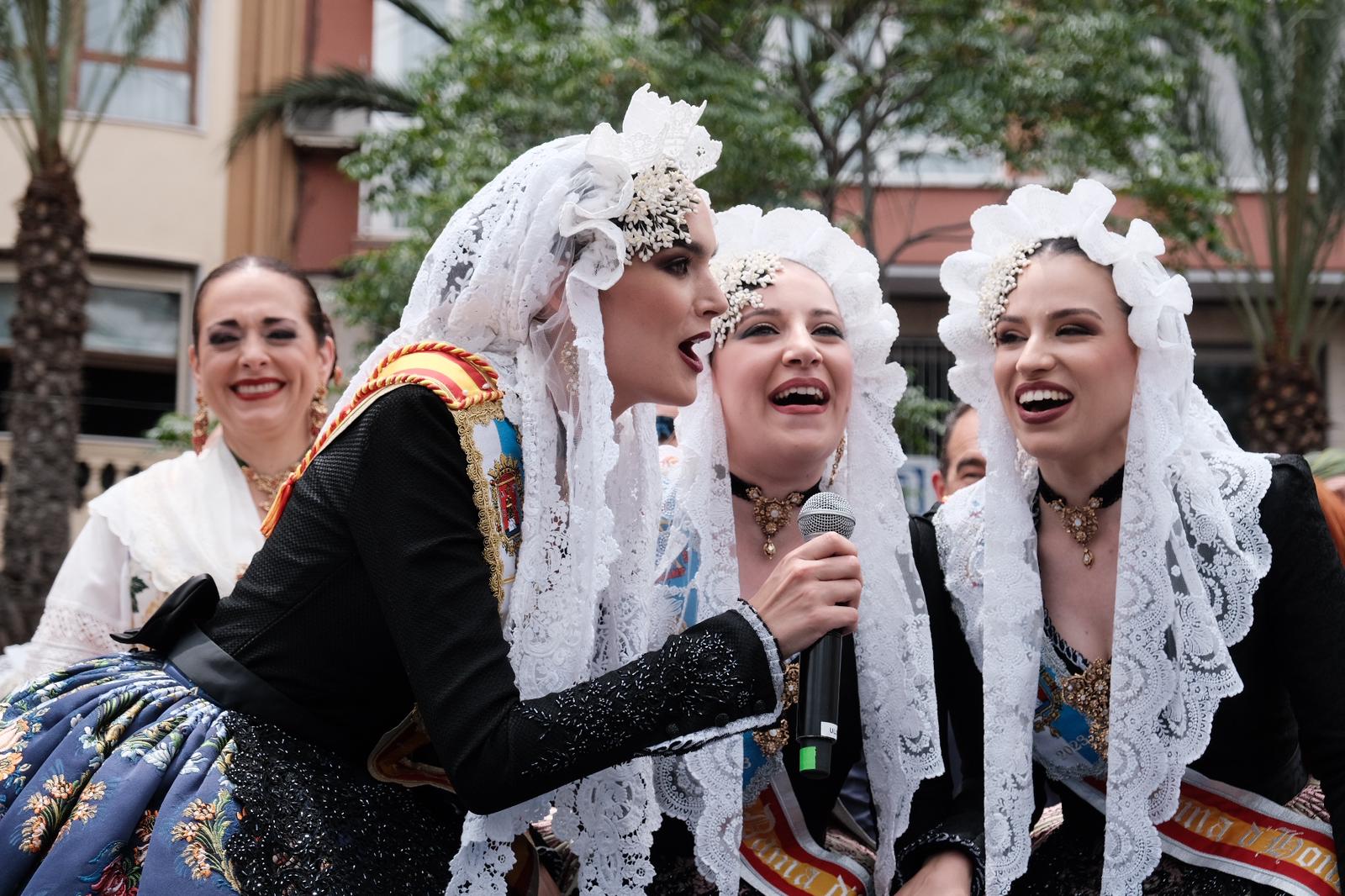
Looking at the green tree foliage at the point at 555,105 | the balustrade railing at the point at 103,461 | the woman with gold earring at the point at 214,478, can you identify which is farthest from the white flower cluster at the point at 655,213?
the balustrade railing at the point at 103,461

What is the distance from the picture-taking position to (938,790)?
11.2 feet

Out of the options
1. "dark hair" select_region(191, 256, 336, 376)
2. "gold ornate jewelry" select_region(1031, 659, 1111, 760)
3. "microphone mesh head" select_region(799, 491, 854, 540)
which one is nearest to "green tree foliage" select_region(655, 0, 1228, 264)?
"dark hair" select_region(191, 256, 336, 376)

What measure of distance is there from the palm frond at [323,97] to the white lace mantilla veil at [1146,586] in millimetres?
11054

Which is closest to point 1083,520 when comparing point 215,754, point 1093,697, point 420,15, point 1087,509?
point 1087,509

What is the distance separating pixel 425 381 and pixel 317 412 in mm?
2076

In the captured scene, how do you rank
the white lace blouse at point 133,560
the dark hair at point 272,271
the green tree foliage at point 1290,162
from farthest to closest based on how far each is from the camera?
the green tree foliage at point 1290,162
the dark hair at point 272,271
the white lace blouse at point 133,560

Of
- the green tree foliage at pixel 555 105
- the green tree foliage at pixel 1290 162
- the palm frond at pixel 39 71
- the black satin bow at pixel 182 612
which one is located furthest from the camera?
the green tree foliage at pixel 555 105

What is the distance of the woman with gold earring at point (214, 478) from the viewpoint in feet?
13.7

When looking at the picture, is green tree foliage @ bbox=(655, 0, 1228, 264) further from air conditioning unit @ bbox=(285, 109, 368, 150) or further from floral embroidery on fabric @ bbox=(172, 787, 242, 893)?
floral embroidery on fabric @ bbox=(172, 787, 242, 893)

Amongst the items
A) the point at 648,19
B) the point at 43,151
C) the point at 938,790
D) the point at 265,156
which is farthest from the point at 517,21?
the point at 938,790

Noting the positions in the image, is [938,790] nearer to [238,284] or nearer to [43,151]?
[238,284]

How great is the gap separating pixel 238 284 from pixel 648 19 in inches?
329

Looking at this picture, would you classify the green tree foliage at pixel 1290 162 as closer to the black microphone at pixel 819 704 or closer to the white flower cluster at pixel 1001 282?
the white flower cluster at pixel 1001 282

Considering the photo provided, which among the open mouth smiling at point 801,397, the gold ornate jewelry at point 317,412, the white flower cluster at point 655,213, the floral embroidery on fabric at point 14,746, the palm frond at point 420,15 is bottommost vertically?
the floral embroidery on fabric at point 14,746
